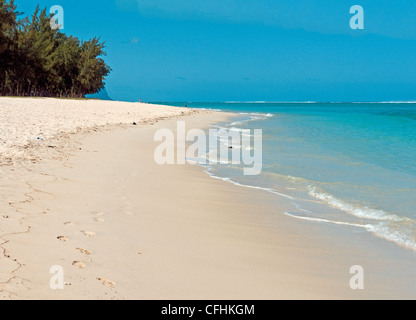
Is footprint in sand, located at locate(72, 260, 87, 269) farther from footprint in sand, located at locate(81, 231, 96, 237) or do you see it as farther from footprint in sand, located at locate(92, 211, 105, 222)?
footprint in sand, located at locate(92, 211, 105, 222)

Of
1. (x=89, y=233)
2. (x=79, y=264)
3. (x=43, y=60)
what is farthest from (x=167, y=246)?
(x=43, y=60)

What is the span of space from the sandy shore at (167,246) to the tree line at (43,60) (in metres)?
45.8

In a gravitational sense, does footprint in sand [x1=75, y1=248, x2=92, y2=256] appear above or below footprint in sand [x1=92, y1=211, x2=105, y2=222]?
below

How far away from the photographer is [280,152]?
14.7 meters

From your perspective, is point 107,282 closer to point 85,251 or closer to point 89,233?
point 85,251

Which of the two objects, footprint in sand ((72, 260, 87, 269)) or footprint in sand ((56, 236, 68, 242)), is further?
footprint in sand ((56, 236, 68, 242))

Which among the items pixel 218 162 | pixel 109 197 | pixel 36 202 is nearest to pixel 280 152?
pixel 218 162

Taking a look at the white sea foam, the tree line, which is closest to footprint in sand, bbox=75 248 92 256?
the white sea foam

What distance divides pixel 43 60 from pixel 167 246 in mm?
60511

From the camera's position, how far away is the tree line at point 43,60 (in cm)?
5059

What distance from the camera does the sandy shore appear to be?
3379 millimetres

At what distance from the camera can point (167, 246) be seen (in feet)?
14.4

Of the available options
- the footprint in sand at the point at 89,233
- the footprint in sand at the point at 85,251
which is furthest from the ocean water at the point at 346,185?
the footprint in sand at the point at 85,251

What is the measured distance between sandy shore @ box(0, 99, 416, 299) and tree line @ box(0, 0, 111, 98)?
45.8 meters
